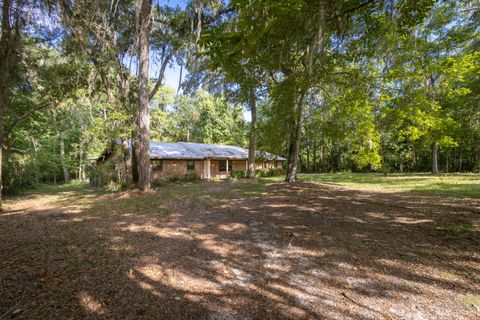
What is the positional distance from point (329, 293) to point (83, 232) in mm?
5128

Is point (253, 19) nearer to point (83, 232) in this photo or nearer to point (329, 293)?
point (329, 293)

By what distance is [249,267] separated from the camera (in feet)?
10.6

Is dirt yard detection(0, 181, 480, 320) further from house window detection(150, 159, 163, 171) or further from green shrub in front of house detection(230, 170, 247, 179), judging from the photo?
green shrub in front of house detection(230, 170, 247, 179)

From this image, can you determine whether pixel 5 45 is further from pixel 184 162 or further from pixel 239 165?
pixel 239 165

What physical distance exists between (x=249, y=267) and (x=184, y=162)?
55.4 ft

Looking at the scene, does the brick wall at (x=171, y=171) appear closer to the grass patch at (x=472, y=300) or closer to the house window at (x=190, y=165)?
the house window at (x=190, y=165)

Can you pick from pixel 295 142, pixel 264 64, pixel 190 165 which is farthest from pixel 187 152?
pixel 264 64

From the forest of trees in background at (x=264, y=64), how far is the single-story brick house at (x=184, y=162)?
249 centimetres

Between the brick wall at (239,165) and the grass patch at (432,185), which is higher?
the brick wall at (239,165)

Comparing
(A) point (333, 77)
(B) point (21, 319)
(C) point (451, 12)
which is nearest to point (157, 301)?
(B) point (21, 319)

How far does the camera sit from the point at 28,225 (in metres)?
5.70

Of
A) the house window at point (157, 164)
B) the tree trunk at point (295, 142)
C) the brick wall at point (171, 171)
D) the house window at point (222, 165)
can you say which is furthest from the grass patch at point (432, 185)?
the house window at point (157, 164)

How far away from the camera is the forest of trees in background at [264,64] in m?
4.62

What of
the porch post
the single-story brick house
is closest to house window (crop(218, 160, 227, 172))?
the single-story brick house
